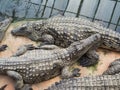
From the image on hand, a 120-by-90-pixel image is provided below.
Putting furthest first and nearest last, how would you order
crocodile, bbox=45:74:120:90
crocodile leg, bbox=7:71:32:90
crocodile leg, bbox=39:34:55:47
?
crocodile leg, bbox=39:34:55:47 → crocodile leg, bbox=7:71:32:90 → crocodile, bbox=45:74:120:90

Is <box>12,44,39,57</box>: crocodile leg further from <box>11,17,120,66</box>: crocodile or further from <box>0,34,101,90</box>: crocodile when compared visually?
<box>11,17,120,66</box>: crocodile

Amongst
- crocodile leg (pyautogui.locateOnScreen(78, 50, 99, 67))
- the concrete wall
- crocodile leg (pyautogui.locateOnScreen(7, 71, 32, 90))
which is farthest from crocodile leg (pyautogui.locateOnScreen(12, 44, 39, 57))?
the concrete wall

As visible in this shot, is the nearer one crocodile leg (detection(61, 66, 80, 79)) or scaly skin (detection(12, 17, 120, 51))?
crocodile leg (detection(61, 66, 80, 79))

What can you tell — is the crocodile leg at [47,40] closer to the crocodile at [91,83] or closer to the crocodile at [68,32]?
the crocodile at [68,32]

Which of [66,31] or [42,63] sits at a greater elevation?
[66,31]

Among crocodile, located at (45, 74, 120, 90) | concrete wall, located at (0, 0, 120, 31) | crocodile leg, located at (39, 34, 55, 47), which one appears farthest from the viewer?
concrete wall, located at (0, 0, 120, 31)

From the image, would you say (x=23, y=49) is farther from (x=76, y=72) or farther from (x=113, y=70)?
(x=113, y=70)

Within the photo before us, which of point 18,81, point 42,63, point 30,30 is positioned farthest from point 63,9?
point 18,81
